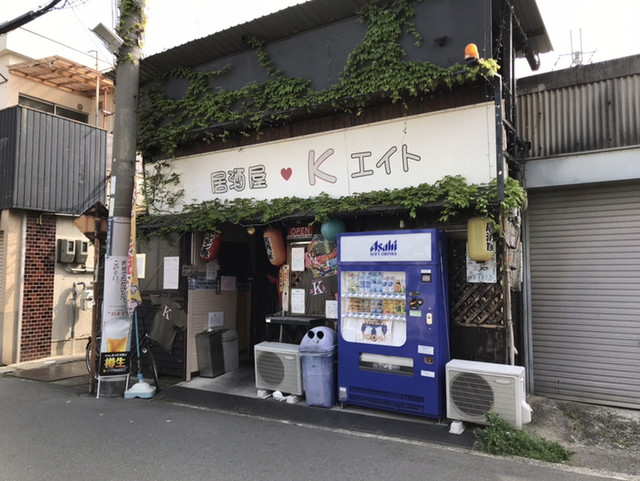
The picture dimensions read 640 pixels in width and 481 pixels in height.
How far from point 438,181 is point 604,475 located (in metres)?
3.95

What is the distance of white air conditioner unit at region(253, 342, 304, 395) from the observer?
23.9 ft

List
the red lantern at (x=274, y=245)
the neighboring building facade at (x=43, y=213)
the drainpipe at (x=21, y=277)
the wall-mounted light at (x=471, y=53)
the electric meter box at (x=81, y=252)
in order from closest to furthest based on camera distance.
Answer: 1. the wall-mounted light at (x=471, y=53)
2. the red lantern at (x=274, y=245)
3. the drainpipe at (x=21, y=277)
4. the neighboring building facade at (x=43, y=213)
5. the electric meter box at (x=81, y=252)

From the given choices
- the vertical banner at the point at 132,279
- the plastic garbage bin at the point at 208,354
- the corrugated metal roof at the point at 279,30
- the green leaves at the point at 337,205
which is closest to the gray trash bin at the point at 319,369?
the green leaves at the point at 337,205

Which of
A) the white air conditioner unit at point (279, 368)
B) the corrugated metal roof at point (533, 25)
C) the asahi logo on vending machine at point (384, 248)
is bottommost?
the white air conditioner unit at point (279, 368)

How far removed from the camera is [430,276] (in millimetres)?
6250

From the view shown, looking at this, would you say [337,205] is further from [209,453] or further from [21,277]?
[21,277]

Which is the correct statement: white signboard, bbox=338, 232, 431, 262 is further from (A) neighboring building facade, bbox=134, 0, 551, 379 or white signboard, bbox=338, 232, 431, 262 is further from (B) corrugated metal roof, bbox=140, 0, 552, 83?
(B) corrugated metal roof, bbox=140, 0, 552, 83

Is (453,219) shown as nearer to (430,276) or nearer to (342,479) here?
(430,276)

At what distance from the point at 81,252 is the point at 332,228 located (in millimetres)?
8048

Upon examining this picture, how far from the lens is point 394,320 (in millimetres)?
6535

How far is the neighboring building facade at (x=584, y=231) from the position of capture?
698 cm

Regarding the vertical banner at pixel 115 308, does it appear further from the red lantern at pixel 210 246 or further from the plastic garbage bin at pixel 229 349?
the plastic garbage bin at pixel 229 349

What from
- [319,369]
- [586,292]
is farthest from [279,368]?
[586,292]

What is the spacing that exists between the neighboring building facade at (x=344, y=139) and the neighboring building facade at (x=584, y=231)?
23.6 inches
